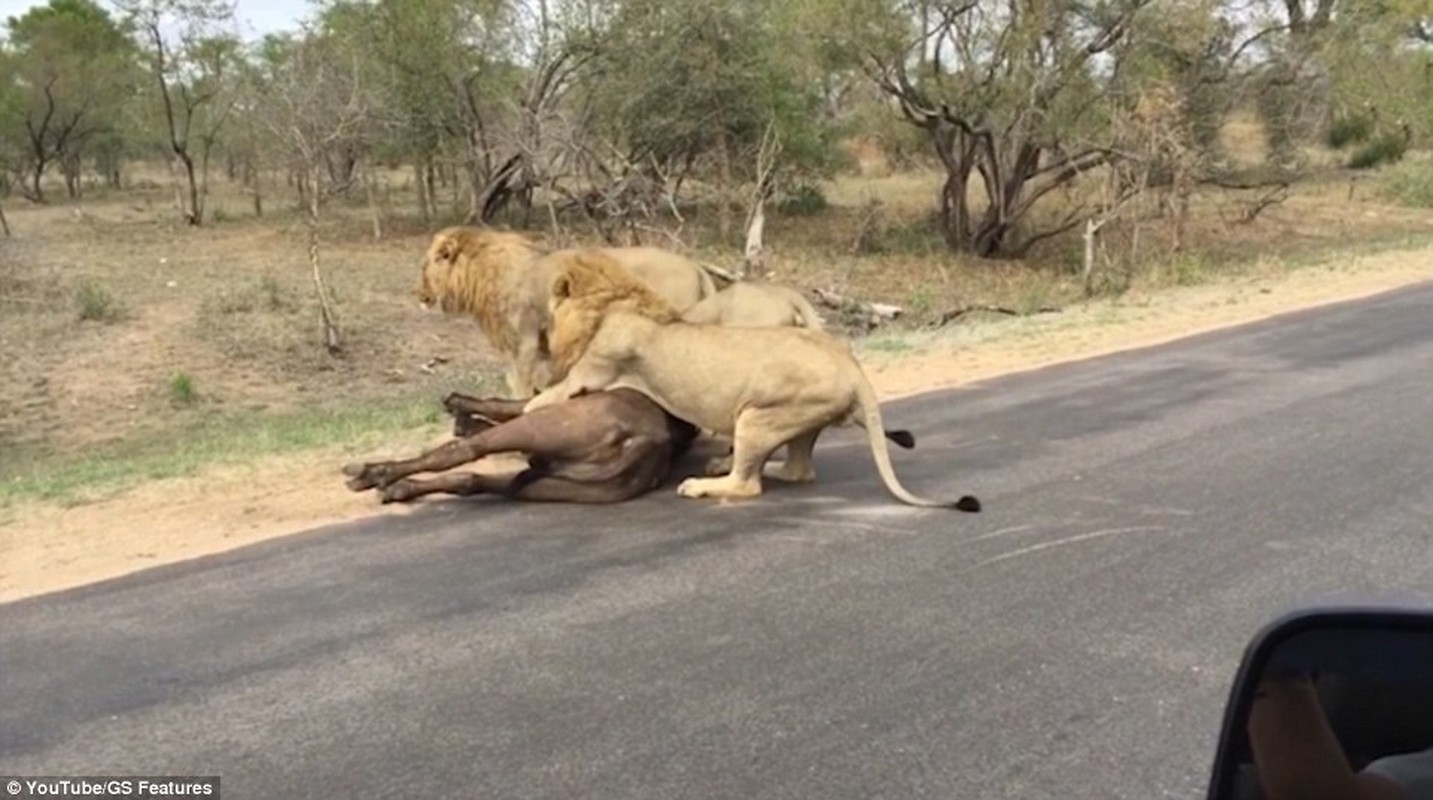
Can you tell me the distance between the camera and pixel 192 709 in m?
4.91

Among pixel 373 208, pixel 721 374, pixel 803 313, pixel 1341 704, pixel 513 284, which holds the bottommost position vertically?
pixel 373 208

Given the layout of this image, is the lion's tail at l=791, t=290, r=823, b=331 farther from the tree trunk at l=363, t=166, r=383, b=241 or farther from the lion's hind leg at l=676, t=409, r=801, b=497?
the tree trunk at l=363, t=166, r=383, b=241

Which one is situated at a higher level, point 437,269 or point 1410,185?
point 437,269

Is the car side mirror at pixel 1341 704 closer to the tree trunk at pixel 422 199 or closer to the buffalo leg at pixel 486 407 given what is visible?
the buffalo leg at pixel 486 407

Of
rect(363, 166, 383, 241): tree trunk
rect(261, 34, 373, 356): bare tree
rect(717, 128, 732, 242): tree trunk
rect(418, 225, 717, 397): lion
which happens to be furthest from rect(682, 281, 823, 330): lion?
rect(363, 166, 383, 241): tree trunk

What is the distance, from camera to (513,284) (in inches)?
363

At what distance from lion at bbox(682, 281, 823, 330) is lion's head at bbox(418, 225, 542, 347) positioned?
1168 mm

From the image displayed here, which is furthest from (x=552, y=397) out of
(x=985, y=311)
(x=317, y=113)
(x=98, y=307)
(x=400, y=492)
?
(x=317, y=113)

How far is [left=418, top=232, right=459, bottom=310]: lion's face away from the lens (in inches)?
371

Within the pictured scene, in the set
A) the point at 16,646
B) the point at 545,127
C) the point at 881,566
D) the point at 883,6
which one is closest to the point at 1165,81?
the point at 883,6

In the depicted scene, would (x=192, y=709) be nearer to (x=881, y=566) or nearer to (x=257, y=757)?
(x=257, y=757)

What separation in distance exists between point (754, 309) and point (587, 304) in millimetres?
1187

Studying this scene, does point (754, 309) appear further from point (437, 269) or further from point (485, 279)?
point (437, 269)

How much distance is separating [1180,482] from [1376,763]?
630cm
